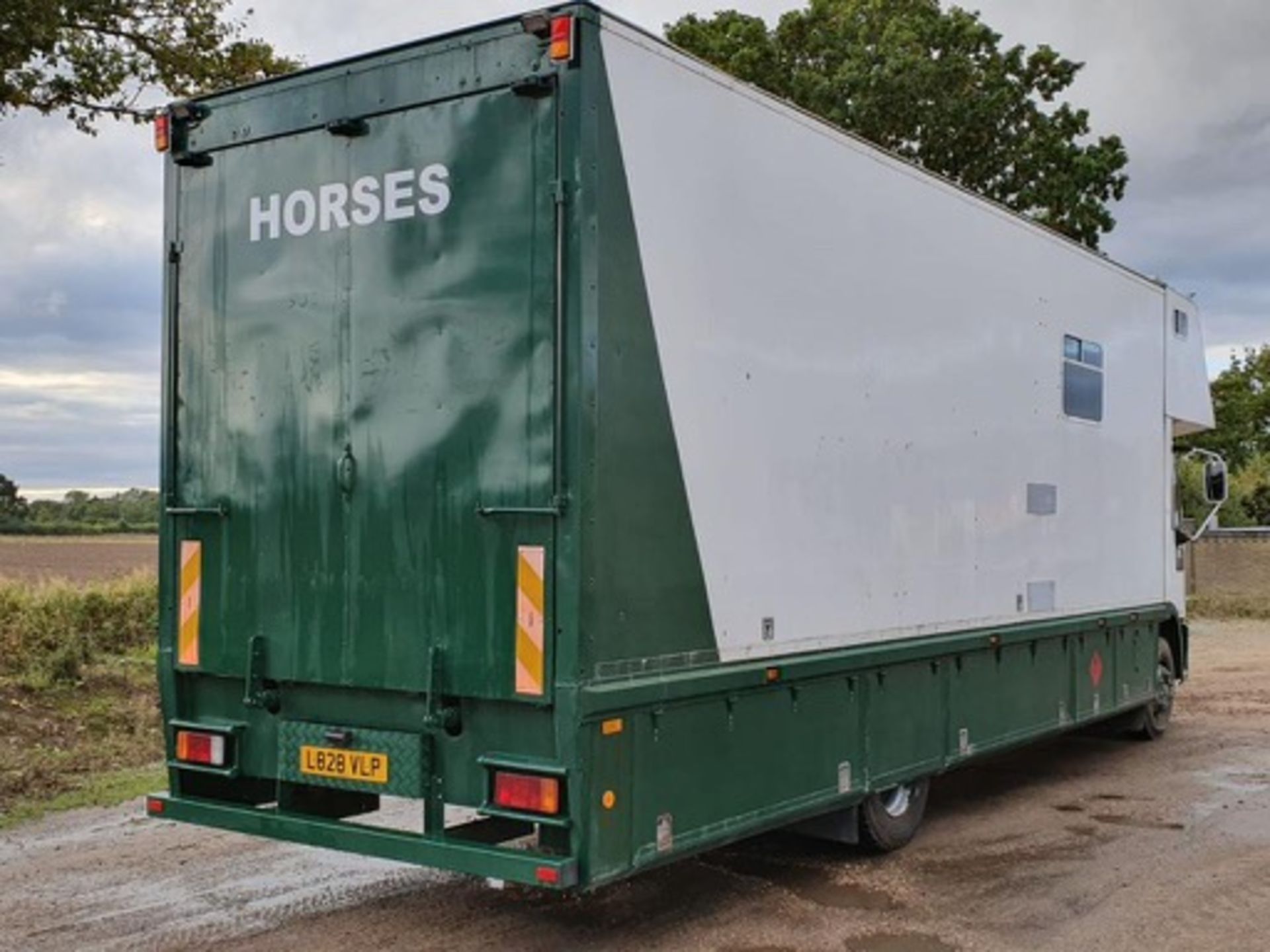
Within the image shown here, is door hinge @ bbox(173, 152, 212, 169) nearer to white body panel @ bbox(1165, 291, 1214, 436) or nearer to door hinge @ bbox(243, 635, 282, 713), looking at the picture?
door hinge @ bbox(243, 635, 282, 713)

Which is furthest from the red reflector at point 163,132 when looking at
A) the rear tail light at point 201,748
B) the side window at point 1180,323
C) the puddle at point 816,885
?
the side window at point 1180,323

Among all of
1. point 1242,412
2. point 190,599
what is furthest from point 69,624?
point 1242,412

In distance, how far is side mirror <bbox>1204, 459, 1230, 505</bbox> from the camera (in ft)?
35.9

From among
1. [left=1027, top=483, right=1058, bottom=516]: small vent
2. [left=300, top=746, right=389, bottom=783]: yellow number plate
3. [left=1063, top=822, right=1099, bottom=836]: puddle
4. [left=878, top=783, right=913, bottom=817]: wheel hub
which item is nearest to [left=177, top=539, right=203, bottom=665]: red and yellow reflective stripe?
[left=300, top=746, right=389, bottom=783]: yellow number plate

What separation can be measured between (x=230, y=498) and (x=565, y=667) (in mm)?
1863

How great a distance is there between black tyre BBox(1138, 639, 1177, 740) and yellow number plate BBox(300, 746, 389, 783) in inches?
282

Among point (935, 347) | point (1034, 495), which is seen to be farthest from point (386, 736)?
point (1034, 495)

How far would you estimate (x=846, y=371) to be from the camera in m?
6.16

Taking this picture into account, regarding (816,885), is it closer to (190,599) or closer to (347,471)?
(347,471)

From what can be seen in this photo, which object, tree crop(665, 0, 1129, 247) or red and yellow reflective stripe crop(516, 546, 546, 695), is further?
tree crop(665, 0, 1129, 247)

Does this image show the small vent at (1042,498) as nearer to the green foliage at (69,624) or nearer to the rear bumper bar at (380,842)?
the rear bumper bar at (380,842)

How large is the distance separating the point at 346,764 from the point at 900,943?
2.40 m

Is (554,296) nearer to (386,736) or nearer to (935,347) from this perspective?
(386,736)

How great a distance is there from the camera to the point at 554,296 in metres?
4.73
